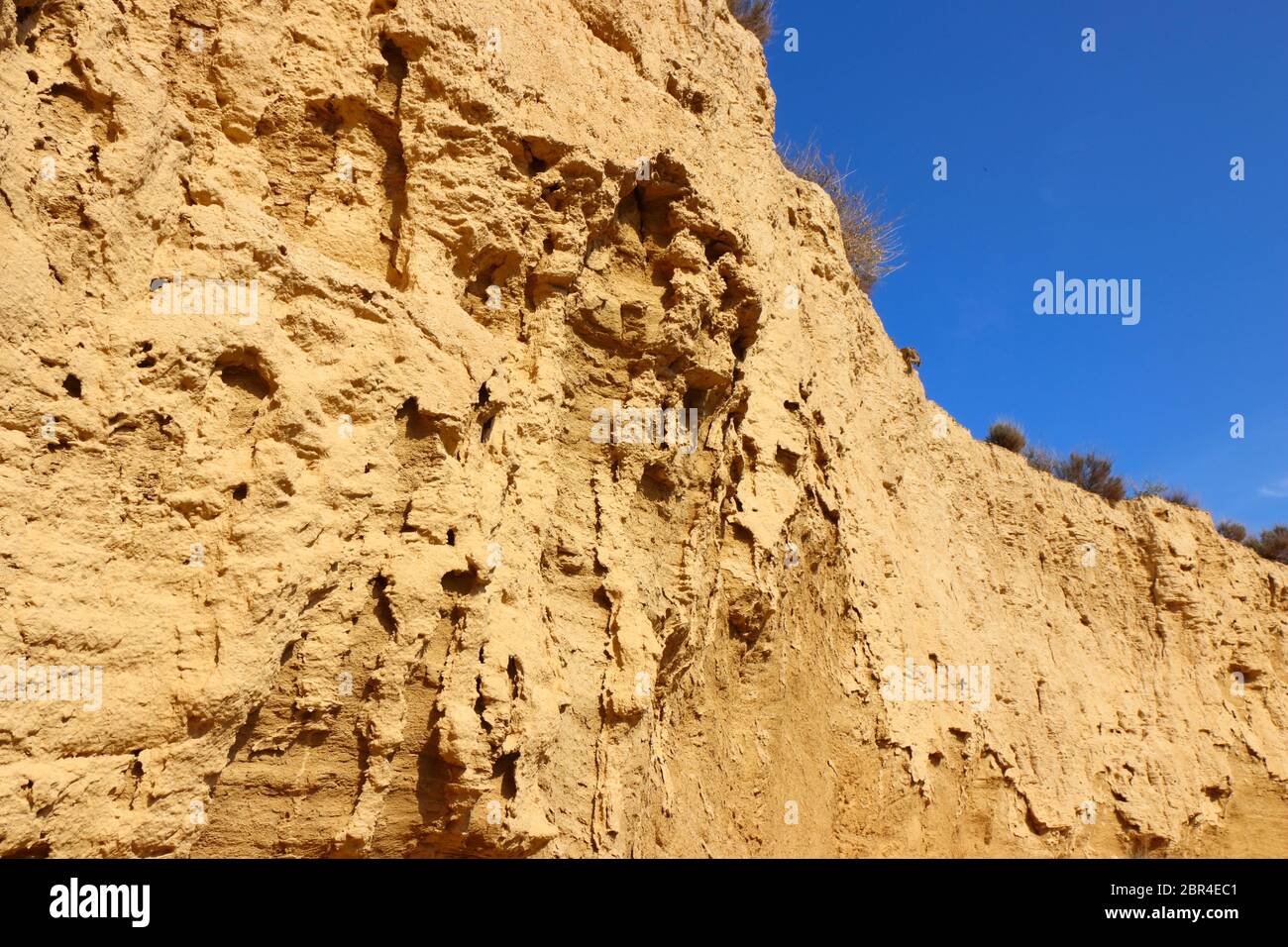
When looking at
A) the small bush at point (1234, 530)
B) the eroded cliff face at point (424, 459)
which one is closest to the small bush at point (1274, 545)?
the small bush at point (1234, 530)

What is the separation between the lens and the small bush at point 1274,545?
18.0 m

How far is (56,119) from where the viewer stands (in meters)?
2.80

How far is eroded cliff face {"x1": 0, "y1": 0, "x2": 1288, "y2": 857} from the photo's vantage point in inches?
105

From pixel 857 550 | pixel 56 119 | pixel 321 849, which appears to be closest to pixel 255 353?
pixel 56 119

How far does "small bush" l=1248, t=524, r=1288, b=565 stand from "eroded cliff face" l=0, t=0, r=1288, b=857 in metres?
15.0

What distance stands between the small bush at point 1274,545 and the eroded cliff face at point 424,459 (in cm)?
1500

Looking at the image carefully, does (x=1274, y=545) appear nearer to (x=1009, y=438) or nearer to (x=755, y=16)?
(x=1009, y=438)

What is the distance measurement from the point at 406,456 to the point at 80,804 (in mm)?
1482

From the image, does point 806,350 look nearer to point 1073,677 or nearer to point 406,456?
point 406,456

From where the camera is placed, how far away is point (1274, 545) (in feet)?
59.6

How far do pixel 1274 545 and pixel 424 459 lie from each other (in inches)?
780

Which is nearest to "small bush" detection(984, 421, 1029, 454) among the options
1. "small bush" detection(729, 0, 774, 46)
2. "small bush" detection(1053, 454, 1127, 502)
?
"small bush" detection(1053, 454, 1127, 502)

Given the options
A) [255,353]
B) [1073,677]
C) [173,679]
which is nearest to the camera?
[173,679]

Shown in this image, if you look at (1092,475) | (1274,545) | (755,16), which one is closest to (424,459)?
(755,16)
